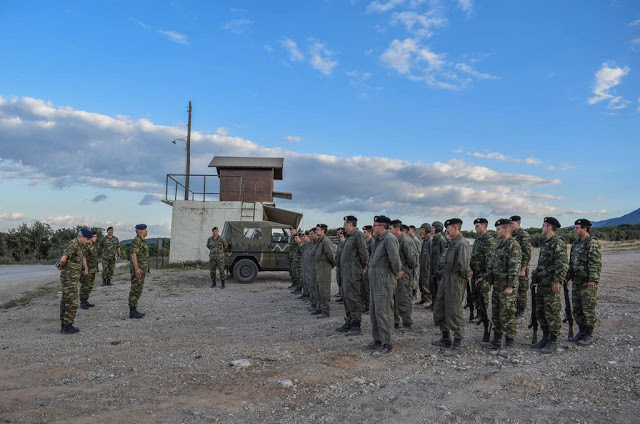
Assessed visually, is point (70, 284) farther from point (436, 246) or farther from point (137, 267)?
point (436, 246)

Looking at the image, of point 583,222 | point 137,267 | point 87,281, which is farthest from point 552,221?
point 87,281

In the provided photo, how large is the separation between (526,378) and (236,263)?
10.9 metres

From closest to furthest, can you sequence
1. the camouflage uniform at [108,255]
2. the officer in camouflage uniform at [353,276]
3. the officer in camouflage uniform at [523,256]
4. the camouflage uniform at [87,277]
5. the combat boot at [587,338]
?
the combat boot at [587,338], the officer in camouflage uniform at [353,276], the officer in camouflage uniform at [523,256], the camouflage uniform at [87,277], the camouflage uniform at [108,255]

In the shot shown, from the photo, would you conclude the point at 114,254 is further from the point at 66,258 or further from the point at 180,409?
the point at 180,409

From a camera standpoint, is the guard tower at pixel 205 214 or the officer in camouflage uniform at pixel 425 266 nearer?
the officer in camouflage uniform at pixel 425 266

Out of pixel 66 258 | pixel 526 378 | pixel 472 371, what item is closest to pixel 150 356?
pixel 66 258

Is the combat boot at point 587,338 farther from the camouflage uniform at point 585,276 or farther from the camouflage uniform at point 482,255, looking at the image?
the camouflage uniform at point 482,255

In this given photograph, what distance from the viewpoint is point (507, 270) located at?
597cm

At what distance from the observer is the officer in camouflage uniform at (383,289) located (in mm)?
5898

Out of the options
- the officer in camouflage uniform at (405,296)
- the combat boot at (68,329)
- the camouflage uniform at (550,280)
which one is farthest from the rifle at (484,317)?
the combat boot at (68,329)

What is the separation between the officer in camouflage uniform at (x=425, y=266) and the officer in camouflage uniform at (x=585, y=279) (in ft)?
11.3

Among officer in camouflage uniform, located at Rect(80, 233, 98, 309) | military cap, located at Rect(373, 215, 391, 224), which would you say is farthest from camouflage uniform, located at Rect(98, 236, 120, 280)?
military cap, located at Rect(373, 215, 391, 224)

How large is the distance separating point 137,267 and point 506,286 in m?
6.41

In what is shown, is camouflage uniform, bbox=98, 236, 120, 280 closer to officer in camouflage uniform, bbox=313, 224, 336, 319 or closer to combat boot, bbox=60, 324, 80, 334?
combat boot, bbox=60, 324, 80, 334
